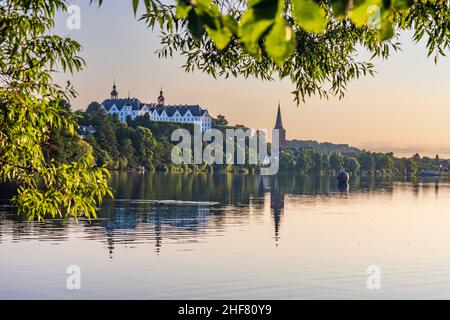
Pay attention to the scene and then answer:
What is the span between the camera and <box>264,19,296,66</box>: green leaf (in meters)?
2.88

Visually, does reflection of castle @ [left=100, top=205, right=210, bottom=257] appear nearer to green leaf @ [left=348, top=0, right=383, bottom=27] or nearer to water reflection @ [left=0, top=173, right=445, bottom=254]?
water reflection @ [left=0, top=173, right=445, bottom=254]

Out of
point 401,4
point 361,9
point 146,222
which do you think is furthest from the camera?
point 146,222

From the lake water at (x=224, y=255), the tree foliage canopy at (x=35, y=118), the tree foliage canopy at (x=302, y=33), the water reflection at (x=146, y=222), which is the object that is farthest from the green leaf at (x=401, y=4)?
the water reflection at (x=146, y=222)

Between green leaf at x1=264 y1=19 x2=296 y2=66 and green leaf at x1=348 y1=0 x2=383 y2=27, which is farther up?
green leaf at x1=348 y1=0 x2=383 y2=27

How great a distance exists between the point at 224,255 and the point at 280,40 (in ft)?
121

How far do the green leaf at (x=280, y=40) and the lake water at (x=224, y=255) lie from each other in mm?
25770

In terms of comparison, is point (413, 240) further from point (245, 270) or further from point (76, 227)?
point (76, 227)

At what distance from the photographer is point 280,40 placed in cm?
292

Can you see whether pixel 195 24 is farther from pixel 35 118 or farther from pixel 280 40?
pixel 35 118

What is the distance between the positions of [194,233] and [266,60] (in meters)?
34.1

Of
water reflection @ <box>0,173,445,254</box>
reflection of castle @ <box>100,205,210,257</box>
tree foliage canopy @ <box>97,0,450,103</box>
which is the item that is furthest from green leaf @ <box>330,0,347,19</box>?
reflection of castle @ <box>100,205,210,257</box>

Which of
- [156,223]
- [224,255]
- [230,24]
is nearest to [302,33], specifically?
[230,24]

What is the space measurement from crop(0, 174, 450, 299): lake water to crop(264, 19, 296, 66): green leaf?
84.5ft

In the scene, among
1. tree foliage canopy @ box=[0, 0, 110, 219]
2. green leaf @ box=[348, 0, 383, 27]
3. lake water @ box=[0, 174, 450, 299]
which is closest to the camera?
green leaf @ box=[348, 0, 383, 27]
